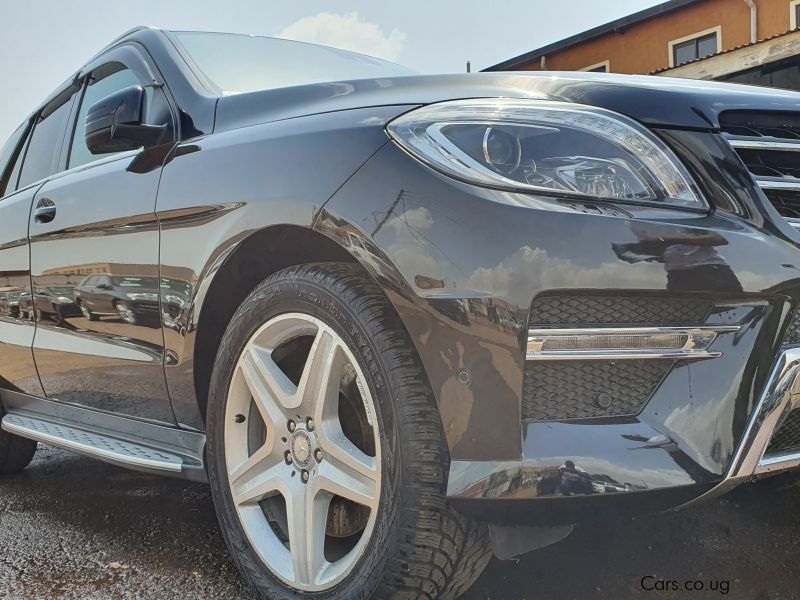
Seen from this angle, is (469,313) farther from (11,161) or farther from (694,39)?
(694,39)

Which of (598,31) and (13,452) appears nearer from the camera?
(13,452)

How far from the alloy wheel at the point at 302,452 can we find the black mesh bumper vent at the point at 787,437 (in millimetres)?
744

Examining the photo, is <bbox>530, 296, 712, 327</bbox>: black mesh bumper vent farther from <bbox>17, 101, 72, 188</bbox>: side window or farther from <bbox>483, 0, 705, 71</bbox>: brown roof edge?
<bbox>483, 0, 705, 71</bbox>: brown roof edge

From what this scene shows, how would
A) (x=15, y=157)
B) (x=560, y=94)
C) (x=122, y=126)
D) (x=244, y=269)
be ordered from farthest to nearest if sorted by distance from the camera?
(x=15, y=157) < (x=122, y=126) < (x=244, y=269) < (x=560, y=94)

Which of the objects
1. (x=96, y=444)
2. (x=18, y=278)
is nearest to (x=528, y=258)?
(x=96, y=444)

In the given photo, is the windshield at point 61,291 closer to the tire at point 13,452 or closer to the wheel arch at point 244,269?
the wheel arch at point 244,269

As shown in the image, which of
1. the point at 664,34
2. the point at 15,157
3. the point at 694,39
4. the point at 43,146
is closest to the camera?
the point at 43,146

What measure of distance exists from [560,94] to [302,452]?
967 millimetres

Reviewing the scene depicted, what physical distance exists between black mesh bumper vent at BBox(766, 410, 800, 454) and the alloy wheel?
74 cm

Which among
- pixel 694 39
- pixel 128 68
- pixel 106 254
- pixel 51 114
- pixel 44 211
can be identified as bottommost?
pixel 106 254

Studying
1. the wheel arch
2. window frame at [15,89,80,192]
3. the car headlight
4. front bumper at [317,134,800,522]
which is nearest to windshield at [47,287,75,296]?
window frame at [15,89,80,192]

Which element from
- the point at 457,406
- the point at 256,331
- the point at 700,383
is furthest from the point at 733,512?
the point at 256,331

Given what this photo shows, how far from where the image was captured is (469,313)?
1468 millimetres

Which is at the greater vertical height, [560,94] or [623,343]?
[560,94]
